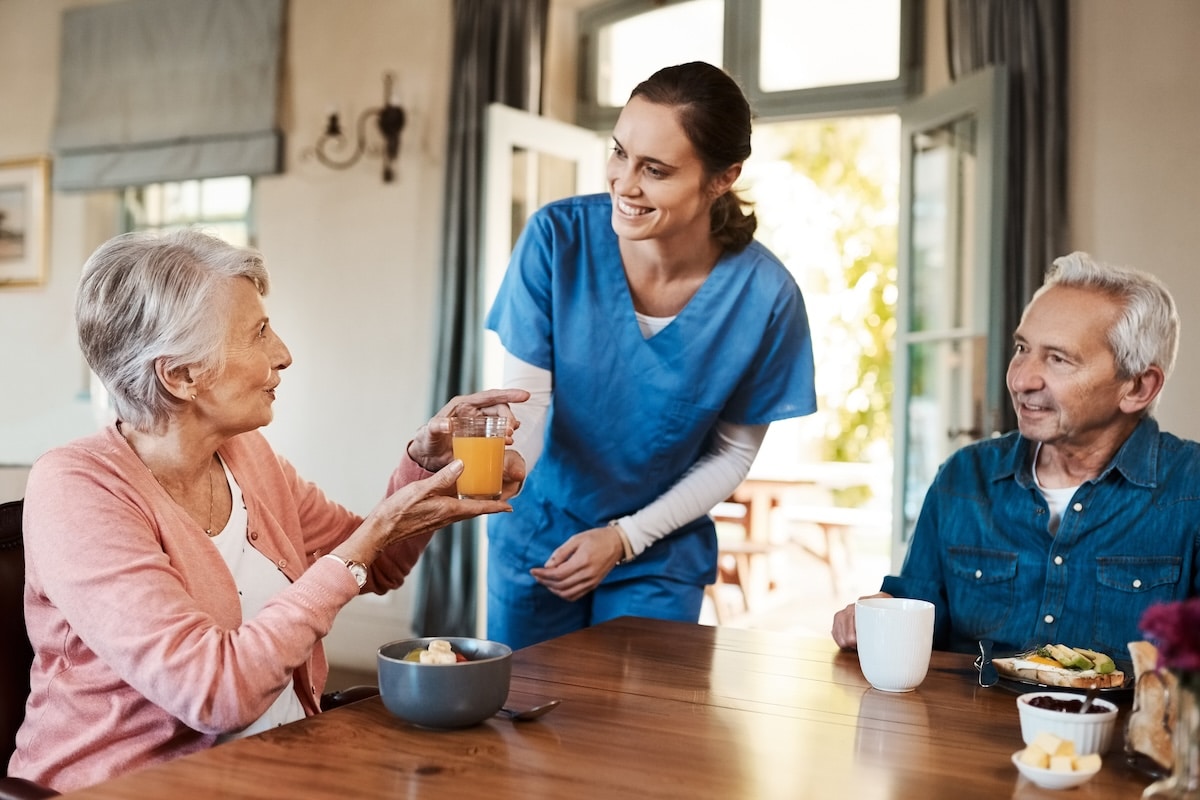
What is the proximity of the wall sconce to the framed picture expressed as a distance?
1.73 metres

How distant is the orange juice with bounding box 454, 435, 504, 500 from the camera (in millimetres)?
1615

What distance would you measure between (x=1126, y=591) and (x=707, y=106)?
97cm

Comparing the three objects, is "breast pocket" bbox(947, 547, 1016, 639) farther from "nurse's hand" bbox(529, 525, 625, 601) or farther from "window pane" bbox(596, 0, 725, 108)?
"window pane" bbox(596, 0, 725, 108)

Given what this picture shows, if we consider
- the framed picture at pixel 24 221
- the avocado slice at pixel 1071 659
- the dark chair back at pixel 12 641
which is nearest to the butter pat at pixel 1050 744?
the avocado slice at pixel 1071 659

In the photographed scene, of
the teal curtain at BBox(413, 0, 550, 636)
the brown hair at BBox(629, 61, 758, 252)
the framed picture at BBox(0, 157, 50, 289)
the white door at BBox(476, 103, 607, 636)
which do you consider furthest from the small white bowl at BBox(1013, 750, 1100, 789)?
the framed picture at BBox(0, 157, 50, 289)

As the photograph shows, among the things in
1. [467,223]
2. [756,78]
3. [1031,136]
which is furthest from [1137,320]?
[467,223]

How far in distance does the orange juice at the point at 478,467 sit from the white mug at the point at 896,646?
0.51 m

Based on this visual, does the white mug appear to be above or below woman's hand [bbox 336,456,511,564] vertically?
below

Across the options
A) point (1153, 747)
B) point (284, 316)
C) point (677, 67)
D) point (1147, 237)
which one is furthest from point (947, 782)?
point (284, 316)

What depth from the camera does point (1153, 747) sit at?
3.57 feet

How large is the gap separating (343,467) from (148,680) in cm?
398

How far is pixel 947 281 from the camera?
4.06 metres

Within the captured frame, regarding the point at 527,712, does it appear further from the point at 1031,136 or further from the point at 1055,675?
the point at 1031,136

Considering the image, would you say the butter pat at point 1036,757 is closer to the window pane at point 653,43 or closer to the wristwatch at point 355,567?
the wristwatch at point 355,567
